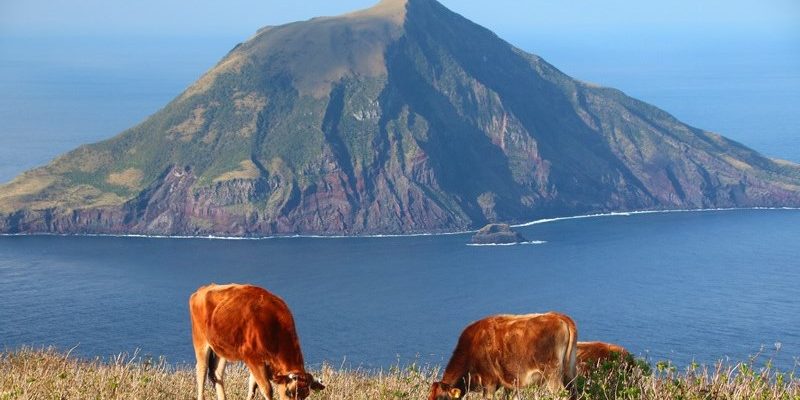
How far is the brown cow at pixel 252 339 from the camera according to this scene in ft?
60.0

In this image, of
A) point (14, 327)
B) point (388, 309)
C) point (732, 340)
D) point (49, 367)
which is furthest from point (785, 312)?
point (49, 367)

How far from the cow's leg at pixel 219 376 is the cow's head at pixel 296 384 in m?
2.30

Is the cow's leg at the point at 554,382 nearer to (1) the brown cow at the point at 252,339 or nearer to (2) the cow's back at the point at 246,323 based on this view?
(1) the brown cow at the point at 252,339

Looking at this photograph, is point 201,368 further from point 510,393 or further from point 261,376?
point 510,393

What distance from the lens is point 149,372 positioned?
2464 cm

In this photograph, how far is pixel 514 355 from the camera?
20.2 m

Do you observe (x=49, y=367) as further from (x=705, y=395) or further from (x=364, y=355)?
(x=364, y=355)

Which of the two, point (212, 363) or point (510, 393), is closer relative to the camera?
point (212, 363)

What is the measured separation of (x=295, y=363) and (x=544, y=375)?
15.1 ft

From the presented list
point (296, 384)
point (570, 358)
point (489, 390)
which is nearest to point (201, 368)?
point (296, 384)

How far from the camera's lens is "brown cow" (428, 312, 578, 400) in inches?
790

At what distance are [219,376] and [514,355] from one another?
532 centimetres

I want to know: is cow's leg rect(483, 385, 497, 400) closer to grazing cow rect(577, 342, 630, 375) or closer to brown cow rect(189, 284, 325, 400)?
grazing cow rect(577, 342, 630, 375)

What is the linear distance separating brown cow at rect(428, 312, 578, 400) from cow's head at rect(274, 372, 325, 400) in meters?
2.96
